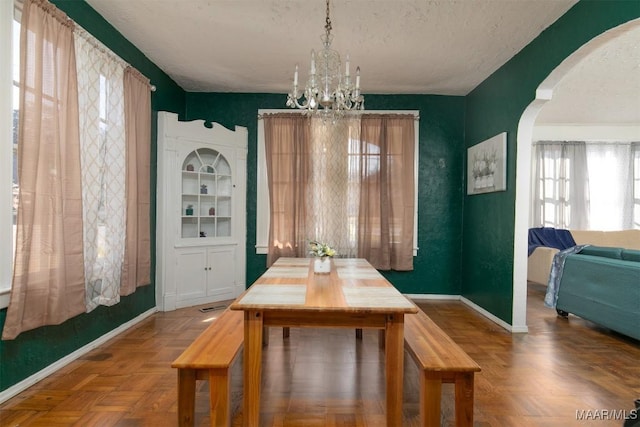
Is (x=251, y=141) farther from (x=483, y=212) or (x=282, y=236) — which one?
(x=483, y=212)

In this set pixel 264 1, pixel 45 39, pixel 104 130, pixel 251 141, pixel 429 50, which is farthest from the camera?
pixel 251 141

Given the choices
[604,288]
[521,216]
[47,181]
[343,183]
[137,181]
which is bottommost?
[604,288]

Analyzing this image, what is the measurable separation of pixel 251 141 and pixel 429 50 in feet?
7.95

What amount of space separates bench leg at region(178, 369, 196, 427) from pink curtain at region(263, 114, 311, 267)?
9.18 feet

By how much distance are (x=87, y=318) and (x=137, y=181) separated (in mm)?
1254

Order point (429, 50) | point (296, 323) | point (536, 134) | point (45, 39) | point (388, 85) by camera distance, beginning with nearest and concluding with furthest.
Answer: point (296, 323), point (45, 39), point (429, 50), point (388, 85), point (536, 134)

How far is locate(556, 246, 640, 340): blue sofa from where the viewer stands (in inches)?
115

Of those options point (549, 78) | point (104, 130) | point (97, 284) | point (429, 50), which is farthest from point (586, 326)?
point (104, 130)

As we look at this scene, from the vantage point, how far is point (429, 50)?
11.1 feet

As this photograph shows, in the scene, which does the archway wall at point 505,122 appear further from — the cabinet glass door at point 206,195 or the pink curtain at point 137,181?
the pink curtain at point 137,181

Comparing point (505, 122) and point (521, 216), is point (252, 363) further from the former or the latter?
point (505, 122)

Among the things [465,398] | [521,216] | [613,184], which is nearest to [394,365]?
[465,398]

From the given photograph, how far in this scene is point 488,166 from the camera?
3.86m

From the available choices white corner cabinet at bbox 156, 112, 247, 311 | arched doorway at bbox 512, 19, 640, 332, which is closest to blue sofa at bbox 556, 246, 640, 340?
arched doorway at bbox 512, 19, 640, 332
